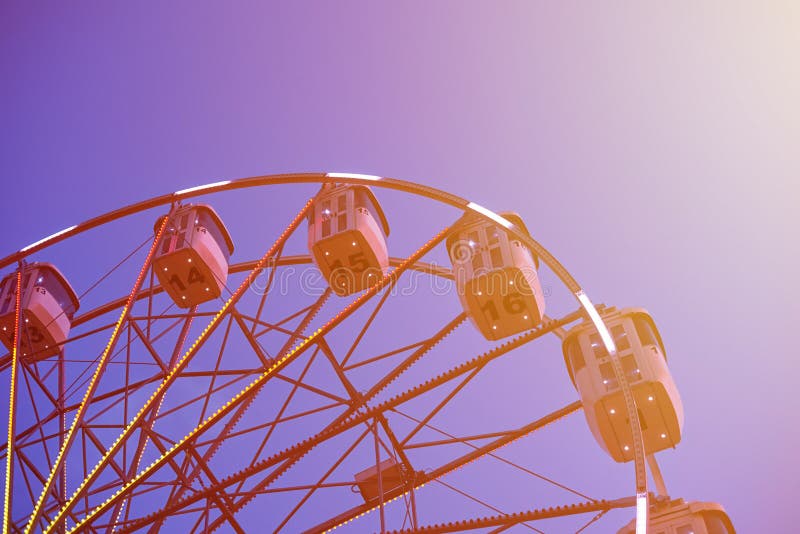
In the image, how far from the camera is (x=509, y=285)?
14000 mm

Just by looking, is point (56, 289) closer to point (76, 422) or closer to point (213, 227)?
point (213, 227)

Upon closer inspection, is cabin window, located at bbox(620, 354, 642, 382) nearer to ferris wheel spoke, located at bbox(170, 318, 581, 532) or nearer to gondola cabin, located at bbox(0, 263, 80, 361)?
ferris wheel spoke, located at bbox(170, 318, 581, 532)

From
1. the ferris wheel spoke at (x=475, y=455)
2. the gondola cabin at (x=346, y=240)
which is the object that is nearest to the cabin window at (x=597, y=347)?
the ferris wheel spoke at (x=475, y=455)

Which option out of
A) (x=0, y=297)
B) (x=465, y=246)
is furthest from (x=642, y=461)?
(x=0, y=297)

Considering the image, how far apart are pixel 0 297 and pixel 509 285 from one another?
36.9 ft

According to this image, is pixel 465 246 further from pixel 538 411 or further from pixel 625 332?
pixel 538 411

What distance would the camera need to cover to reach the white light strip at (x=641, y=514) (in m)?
8.92

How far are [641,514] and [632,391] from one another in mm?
3955

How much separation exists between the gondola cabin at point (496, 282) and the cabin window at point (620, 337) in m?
1.34

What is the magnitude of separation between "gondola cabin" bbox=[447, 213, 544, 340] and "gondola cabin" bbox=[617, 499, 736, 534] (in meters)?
3.80

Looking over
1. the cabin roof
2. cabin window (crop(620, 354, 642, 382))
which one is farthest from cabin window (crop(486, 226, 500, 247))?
the cabin roof

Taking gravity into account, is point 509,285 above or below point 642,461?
above

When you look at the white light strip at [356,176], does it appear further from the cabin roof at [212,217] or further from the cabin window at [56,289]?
the cabin window at [56,289]

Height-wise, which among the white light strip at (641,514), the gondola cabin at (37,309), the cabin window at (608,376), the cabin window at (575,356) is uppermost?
the gondola cabin at (37,309)
